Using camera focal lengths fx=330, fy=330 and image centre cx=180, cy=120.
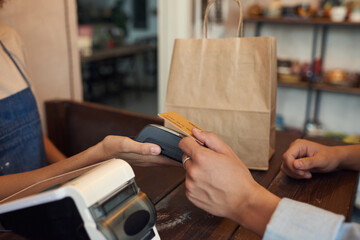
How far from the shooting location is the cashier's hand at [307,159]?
863 mm

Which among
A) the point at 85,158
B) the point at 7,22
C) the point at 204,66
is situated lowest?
the point at 85,158

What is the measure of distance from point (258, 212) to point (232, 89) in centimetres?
41

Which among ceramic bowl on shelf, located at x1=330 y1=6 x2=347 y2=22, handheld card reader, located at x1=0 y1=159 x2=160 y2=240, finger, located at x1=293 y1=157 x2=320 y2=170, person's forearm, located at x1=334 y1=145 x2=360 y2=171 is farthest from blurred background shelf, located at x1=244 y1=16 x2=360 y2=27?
handheld card reader, located at x1=0 y1=159 x2=160 y2=240

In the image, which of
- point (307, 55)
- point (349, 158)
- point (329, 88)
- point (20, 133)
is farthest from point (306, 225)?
point (307, 55)

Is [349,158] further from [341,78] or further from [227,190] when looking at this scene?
[341,78]

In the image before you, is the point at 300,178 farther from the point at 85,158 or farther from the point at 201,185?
the point at 85,158

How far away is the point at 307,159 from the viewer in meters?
0.86

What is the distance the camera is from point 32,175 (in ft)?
2.63

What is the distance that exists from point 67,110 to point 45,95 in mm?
155

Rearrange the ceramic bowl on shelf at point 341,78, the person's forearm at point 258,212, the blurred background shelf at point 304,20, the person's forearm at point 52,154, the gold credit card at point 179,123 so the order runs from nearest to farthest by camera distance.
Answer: the person's forearm at point 258,212
the gold credit card at point 179,123
the person's forearm at point 52,154
the blurred background shelf at point 304,20
the ceramic bowl on shelf at point 341,78

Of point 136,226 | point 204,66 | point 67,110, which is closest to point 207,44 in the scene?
point 204,66

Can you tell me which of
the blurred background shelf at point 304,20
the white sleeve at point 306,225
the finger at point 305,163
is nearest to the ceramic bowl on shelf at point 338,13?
the blurred background shelf at point 304,20

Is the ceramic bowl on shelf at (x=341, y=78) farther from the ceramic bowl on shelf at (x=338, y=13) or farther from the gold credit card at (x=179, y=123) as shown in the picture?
the gold credit card at (x=179, y=123)

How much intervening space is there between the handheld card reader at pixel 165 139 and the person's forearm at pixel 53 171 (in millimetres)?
98
